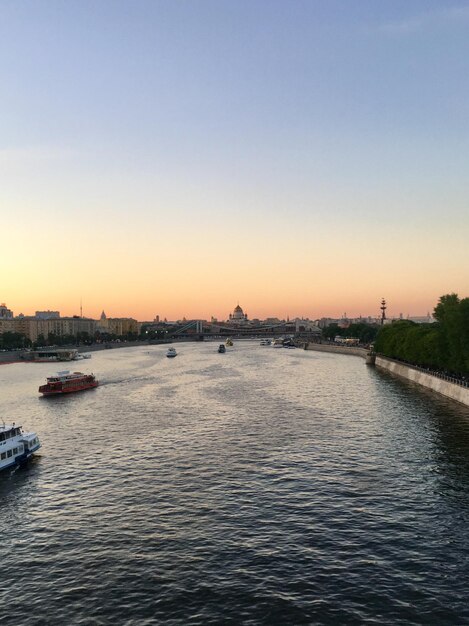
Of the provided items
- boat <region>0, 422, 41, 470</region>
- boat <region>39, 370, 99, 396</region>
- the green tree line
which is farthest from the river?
boat <region>39, 370, 99, 396</region>

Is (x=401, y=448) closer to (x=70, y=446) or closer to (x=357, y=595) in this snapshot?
(x=357, y=595)

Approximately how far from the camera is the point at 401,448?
5403 centimetres

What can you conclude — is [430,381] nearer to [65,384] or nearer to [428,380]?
[428,380]

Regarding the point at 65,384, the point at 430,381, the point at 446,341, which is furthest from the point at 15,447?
the point at 430,381

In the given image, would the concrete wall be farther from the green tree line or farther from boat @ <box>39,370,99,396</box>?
boat @ <box>39,370,99,396</box>

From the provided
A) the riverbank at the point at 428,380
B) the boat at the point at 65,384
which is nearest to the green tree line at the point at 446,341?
the riverbank at the point at 428,380

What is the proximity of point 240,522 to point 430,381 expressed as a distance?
248 feet

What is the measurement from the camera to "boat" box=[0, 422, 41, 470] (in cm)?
4875

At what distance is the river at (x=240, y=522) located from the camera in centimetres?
2525

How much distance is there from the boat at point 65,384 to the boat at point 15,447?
51966mm

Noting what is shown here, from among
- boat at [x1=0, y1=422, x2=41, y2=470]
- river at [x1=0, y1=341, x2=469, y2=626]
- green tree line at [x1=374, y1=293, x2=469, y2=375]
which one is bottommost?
river at [x1=0, y1=341, x2=469, y2=626]

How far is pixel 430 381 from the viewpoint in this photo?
100m

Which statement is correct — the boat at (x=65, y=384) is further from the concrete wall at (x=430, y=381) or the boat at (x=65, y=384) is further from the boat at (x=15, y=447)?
the concrete wall at (x=430, y=381)

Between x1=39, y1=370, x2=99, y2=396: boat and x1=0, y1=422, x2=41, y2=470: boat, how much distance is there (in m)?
52.0
